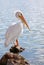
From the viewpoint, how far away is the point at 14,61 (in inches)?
227

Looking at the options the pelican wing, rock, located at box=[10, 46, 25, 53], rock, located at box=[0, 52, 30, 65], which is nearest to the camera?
rock, located at box=[0, 52, 30, 65]

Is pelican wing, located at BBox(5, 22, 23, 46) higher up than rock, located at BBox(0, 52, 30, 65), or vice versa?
pelican wing, located at BBox(5, 22, 23, 46)

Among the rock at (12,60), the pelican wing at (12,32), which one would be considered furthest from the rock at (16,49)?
the rock at (12,60)

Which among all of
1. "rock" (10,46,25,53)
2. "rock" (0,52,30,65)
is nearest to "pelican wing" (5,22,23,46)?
"rock" (10,46,25,53)

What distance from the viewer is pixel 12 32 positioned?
22.1 feet

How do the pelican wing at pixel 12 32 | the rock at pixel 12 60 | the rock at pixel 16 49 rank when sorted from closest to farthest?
the rock at pixel 12 60, the pelican wing at pixel 12 32, the rock at pixel 16 49

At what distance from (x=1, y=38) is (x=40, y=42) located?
1343 mm

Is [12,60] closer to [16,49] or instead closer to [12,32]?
[12,32]

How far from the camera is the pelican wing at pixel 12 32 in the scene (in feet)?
21.7

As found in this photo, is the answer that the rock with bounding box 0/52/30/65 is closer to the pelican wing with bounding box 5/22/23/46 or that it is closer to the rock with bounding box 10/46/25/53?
the pelican wing with bounding box 5/22/23/46

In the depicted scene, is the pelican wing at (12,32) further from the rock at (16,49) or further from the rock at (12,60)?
the rock at (12,60)

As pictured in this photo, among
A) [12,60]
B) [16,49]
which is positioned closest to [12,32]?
[16,49]

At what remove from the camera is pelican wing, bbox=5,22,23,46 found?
661 centimetres

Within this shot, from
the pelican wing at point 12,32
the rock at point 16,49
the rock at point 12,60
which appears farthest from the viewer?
the rock at point 16,49
